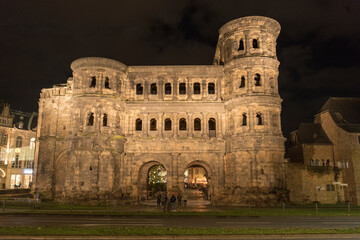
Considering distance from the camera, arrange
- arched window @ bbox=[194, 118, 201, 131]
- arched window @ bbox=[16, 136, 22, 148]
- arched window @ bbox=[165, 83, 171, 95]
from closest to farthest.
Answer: arched window @ bbox=[165, 83, 171, 95] < arched window @ bbox=[194, 118, 201, 131] < arched window @ bbox=[16, 136, 22, 148]

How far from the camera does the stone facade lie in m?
33.9

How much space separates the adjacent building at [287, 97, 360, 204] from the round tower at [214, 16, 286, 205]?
22.0 ft

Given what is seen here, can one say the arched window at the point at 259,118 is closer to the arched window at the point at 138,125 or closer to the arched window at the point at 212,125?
the arched window at the point at 212,125

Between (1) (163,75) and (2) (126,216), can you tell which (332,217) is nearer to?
(2) (126,216)

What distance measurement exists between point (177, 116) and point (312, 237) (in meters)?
25.0

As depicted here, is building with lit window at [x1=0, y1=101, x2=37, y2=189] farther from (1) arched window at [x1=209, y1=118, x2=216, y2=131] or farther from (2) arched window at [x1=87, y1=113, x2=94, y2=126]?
(1) arched window at [x1=209, y1=118, x2=216, y2=131]

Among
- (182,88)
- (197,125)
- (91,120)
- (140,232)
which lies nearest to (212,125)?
(197,125)

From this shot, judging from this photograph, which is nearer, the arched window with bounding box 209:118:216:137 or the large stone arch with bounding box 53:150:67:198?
the arched window with bounding box 209:118:216:137

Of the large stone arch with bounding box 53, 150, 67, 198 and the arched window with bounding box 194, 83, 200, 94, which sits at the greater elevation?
the arched window with bounding box 194, 83, 200, 94

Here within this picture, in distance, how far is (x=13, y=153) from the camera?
68.8 metres

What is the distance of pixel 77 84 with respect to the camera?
36656mm

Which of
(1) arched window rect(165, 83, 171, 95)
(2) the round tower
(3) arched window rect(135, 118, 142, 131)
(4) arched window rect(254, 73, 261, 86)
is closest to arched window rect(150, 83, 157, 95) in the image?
(1) arched window rect(165, 83, 171, 95)

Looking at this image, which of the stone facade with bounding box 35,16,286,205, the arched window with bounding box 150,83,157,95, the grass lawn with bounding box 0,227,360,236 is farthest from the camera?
the arched window with bounding box 150,83,157,95

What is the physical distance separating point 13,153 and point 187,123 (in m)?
51.3
